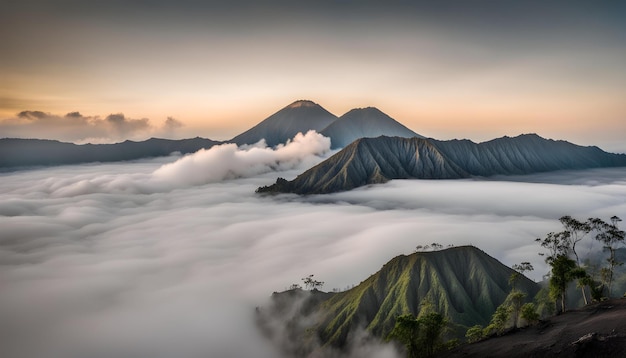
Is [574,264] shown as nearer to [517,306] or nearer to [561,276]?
[561,276]

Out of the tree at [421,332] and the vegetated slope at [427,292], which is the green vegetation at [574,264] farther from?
the vegetated slope at [427,292]

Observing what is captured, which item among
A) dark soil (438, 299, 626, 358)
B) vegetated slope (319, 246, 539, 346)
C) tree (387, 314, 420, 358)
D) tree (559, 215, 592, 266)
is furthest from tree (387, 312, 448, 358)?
vegetated slope (319, 246, 539, 346)

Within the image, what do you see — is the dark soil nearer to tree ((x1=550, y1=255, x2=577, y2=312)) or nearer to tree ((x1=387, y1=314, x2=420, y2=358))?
tree ((x1=387, y1=314, x2=420, y2=358))

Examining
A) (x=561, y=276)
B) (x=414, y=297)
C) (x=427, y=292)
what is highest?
(x=561, y=276)

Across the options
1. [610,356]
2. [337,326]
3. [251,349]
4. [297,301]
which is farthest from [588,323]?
[297,301]

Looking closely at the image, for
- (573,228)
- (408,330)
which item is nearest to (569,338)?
(408,330)

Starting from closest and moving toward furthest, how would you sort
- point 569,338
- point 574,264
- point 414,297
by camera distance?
point 569,338, point 574,264, point 414,297

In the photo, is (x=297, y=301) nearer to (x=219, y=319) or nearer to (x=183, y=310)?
(x=219, y=319)
